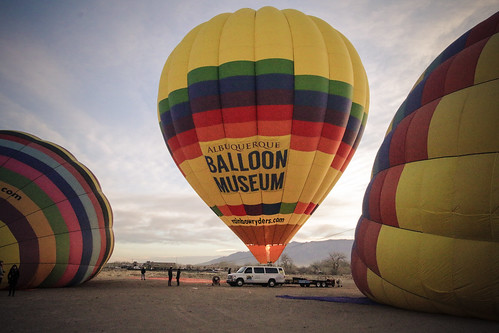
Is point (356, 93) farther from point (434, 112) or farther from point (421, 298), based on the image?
point (421, 298)

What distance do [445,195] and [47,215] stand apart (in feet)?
34.4

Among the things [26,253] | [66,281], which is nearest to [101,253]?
[66,281]

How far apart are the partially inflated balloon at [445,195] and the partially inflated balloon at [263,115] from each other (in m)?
4.97

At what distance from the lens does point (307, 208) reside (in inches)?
544

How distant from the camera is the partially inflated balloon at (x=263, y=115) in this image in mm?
12273

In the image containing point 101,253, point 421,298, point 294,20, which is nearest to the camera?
point 421,298

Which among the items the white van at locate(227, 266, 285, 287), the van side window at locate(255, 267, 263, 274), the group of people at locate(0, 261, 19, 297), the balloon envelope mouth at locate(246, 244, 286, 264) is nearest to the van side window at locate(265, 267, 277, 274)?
A: the white van at locate(227, 266, 285, 287)

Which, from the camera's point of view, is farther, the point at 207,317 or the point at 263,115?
the point at 263,115

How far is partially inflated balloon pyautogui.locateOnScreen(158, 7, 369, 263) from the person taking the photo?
12273mm

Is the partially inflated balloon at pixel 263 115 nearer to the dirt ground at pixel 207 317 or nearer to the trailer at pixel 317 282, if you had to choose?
the trailer at pixel 317 282

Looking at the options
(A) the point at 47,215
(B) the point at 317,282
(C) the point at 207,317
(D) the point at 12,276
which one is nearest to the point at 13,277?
(D) the point at 12,276

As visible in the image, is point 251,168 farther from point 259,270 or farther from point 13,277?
point 13,277

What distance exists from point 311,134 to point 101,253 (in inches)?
341

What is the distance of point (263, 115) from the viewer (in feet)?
40.2
